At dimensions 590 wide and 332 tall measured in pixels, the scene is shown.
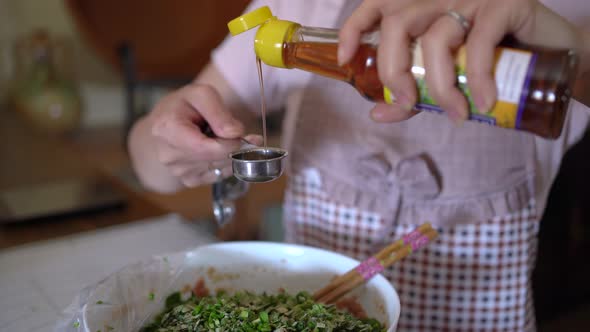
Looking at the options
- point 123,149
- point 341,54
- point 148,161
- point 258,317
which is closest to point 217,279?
point 258,317

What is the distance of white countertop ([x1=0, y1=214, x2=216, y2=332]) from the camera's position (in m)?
0.74

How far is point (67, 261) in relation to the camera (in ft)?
2.92

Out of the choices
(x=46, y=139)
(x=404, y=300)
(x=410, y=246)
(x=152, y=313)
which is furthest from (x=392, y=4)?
(x=46, y=139)

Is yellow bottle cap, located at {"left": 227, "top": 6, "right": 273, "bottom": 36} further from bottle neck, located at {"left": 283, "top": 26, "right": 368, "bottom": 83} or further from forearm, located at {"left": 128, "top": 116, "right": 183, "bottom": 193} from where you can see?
forearm, located at {"left": 128, "top": 116, "right": 183, "bottom": 193}

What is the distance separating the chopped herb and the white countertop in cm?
20

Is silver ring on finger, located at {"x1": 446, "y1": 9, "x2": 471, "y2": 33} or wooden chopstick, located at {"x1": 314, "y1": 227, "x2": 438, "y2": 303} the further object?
wooden chopstick, located at {"x1": 314, "y1": 227, "x2": 438, "y2": 303}

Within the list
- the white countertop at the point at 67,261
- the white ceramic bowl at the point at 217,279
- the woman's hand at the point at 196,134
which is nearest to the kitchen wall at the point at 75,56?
the white countertop at the point at 67,261

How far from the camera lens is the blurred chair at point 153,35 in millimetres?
1781

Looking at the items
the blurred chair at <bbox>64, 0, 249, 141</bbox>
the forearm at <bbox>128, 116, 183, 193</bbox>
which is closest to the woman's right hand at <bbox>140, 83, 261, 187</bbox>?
the forearm at <bbox>128, 116, 183, 193</bbox>

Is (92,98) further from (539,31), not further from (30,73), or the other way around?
(539,31)

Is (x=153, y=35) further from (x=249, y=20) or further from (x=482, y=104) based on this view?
(x=482, y=104)

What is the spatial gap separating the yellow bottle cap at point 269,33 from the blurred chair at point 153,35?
127 cm

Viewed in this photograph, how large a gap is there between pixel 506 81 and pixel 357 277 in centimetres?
32

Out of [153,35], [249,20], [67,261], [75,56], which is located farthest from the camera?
[75,56]
